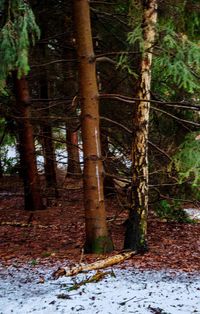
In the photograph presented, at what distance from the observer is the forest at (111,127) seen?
6.76m

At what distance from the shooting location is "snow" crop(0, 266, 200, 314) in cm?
522

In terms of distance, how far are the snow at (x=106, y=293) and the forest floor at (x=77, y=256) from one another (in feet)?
0.04

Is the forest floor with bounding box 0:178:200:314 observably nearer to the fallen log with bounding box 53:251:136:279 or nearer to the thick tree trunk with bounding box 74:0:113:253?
the fallen log with bounding box 53:251:136:279

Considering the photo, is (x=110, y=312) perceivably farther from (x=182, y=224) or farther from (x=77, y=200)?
(x=77, y=200)

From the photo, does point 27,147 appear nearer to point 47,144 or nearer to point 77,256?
point 47,144

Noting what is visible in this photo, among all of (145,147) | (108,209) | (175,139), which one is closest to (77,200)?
(108,209)

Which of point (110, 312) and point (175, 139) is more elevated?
point (175, 139)

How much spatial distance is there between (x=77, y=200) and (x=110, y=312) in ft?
28.4

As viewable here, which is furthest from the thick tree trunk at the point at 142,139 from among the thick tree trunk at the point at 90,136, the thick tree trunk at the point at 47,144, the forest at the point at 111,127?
the thick tree trunk at the point at 47,144

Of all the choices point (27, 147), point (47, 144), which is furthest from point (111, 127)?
point (47, 144)

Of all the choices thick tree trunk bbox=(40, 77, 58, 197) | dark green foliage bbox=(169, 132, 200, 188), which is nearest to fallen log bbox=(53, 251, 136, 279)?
dark green foliage bbox=(169, 132, 200, 188)

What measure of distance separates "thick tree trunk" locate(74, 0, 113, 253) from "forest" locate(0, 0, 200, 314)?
17mm

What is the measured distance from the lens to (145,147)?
23.3 ft

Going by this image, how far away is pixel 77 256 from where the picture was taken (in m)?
7.36
